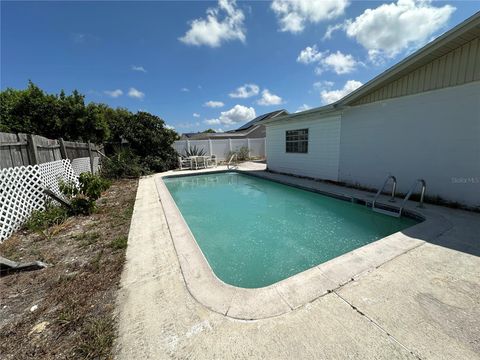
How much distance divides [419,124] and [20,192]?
9.11 meters

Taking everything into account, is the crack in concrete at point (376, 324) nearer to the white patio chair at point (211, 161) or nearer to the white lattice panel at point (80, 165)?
the white lattice panel at point (80, 165)

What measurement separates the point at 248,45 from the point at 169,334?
40.5 feet

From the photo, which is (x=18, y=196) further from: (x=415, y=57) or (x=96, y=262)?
(x=415, y=57)

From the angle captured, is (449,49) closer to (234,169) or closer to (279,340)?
(279,340)

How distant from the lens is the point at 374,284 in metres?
2.20

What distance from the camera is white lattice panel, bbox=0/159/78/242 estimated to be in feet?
11.7

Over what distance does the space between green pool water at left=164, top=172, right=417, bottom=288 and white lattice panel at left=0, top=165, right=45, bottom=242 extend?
127 inches

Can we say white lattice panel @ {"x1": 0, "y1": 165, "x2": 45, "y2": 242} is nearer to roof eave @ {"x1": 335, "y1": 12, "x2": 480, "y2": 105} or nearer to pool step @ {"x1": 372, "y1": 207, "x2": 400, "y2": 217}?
pool step @ {"x1": 372, "y1": 207, "x2": 400, "y2": 217}

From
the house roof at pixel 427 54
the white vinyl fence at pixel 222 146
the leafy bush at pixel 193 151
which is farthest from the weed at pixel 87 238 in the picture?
the white vinyl fence at pixel 222 146

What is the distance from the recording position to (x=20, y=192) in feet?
12.9

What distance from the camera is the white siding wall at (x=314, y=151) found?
753 cm

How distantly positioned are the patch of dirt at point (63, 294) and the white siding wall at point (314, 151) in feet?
23.3

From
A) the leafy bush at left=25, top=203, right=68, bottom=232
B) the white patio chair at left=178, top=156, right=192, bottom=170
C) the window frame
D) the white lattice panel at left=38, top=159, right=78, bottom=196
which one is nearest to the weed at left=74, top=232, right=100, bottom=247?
the leafy bush at left=25, top=203, right=68, bottom=232

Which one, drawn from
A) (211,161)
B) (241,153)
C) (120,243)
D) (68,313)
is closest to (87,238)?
(120,243)
